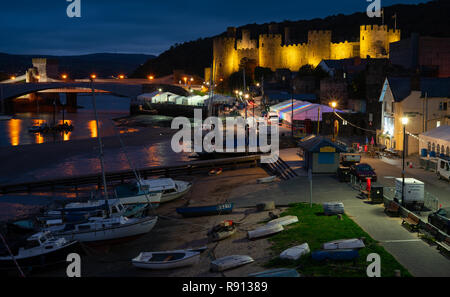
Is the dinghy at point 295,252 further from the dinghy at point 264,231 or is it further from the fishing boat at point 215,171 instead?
the fishing boat at point 215,171

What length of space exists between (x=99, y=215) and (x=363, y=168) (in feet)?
40.1

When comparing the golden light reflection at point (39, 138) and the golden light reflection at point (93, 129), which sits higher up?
the golden light reflection at point (93, 129)

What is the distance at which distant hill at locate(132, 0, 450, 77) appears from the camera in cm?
13950

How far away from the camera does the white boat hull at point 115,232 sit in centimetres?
1888

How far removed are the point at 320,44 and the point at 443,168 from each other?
55.8m

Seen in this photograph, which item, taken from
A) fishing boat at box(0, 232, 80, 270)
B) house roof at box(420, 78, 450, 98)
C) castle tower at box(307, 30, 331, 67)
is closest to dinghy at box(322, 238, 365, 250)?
fishing boat at box(0, 232, 80, 270)

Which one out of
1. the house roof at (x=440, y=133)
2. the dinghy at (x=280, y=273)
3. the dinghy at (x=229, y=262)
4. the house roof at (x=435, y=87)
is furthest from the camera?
the house roof at (x=435, y=87)

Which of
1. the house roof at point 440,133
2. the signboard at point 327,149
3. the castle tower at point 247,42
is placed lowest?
the signboard at point 327,149

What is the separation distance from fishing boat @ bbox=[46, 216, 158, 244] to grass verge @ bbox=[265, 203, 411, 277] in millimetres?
5446

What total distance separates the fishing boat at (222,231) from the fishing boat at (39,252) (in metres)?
4.85

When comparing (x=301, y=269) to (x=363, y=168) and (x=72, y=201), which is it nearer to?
(x=363, y=168)

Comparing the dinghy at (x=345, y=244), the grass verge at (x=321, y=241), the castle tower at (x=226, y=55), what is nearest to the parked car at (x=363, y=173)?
the grass verge at (x=321, y=241)

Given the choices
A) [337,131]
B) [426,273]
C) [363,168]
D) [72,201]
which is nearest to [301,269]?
[426,273]

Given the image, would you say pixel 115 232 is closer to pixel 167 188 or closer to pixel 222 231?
pixel 222 231
